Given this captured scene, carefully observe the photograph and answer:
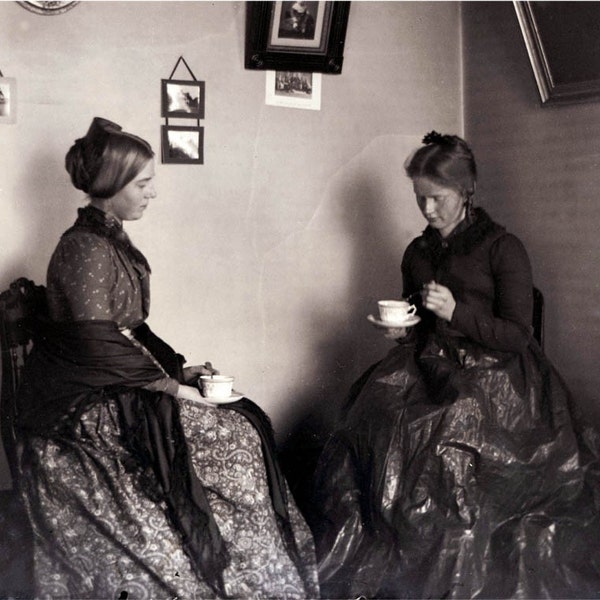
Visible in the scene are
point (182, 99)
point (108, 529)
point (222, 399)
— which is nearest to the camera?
point (108, 529)

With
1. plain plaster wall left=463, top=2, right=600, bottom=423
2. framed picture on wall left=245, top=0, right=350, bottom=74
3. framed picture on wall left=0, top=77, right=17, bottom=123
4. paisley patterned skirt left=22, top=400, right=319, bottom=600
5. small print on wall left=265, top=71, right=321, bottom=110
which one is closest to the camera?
paisley patterned skirt left=22, top=400, right=319, bottom=600

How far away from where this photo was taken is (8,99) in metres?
3.17

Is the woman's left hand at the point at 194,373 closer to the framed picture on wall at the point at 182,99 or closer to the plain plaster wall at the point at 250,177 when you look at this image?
the plain plaster wall at the point at 250,177

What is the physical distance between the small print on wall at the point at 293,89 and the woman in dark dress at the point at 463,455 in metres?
0.87

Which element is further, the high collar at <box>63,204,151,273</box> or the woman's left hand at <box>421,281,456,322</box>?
the woman's left hand at <box>421,281,456,322</box>

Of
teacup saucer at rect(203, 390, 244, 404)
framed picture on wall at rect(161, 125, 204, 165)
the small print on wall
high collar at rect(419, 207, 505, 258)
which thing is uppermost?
the small print on wall

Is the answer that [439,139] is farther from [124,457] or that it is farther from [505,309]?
[124,457]

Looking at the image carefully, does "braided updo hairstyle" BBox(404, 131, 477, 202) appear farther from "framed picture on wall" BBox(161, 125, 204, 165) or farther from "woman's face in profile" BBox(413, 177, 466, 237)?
"framed picture on wall" BBox(161, 125, 204, 165)

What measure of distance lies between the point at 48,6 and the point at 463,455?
2.23 m

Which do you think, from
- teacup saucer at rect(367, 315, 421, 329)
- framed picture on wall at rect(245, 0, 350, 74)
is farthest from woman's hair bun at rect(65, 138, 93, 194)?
framed picture on wall at rect(245, 0, 350, 74)

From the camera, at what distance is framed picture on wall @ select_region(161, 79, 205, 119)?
11.4ft

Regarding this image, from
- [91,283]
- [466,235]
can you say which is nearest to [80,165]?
[91,283]

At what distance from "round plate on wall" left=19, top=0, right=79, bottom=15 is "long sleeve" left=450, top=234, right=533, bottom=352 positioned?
1.84 m

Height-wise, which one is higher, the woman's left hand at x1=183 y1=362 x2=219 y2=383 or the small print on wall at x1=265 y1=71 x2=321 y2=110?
the small print on wall at x1=265 y1=71 x2=321 y2=110
